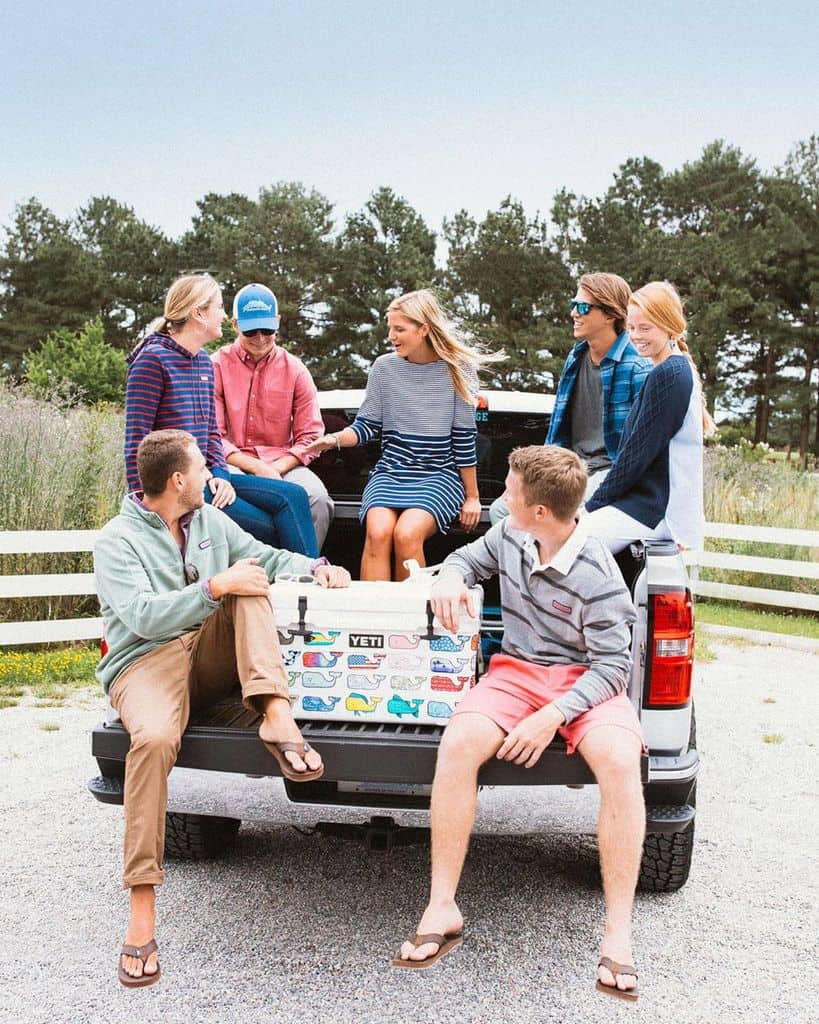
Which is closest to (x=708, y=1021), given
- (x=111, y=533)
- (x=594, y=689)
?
(x=594, y=689)

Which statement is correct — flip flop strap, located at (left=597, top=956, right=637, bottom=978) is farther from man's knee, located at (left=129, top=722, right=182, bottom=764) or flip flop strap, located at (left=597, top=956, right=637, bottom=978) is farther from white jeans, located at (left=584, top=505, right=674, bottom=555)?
white jeans, located at (left=584, top=505, right=674, bottom=555)

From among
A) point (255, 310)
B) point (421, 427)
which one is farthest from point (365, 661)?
point (255, 310)

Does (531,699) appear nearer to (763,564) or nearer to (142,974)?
(142,974)

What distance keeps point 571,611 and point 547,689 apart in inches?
10.2

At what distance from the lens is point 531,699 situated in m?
3.32

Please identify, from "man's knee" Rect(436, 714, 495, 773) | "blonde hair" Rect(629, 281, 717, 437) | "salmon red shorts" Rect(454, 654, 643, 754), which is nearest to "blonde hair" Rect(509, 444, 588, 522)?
"salmon red shorts" Rect(454, 654, 643, 754)

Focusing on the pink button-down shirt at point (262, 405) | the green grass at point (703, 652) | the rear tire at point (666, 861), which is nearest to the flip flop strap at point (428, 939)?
the rear tire at point (666, 861)

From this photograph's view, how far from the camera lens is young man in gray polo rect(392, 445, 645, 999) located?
3.01 m

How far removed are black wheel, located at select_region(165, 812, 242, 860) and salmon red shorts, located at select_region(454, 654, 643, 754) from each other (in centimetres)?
133

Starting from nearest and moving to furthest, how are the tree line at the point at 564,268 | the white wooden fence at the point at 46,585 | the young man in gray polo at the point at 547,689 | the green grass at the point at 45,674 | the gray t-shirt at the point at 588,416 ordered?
the young man in gray polo at the point at 547,689 → the gray t-shirt at the point at 588,416 → the green grass at the point at 45,674 → the white wooden fence at the point at 46,585 → the tree line at the point at 564,268

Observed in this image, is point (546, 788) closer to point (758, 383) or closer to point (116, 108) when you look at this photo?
point (758, 383)

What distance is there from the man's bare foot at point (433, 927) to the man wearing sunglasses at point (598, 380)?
1975 millimetres

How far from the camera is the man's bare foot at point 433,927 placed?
9.57 feet

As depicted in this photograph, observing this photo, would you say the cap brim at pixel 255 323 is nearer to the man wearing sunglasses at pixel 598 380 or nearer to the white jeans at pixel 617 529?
the man wearing sunglasses at pixel 598 380
